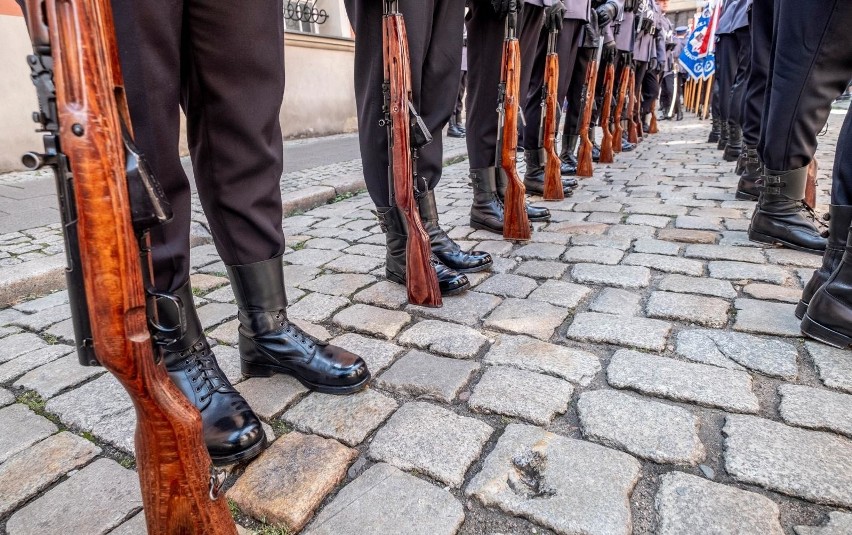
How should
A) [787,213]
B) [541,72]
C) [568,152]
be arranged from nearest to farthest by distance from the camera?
[787,213], [541,72], [568,152]

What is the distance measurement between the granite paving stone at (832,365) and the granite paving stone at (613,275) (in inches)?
26.8

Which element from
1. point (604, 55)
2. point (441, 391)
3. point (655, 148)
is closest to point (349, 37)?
point (604, 55)

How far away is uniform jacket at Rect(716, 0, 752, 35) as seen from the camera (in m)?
4.25

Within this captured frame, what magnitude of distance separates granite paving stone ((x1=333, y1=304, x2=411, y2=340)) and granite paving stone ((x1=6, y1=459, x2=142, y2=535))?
2.89ft

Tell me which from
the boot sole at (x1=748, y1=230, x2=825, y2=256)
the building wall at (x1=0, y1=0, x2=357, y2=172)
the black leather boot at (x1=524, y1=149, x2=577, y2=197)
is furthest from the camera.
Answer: the building wall at (x1=0, y1=0, x2=357, y2=172)

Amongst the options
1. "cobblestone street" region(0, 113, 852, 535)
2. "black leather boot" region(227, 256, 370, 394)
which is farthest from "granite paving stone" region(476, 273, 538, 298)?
"black leather boot" region(227, 256, 370, 394)

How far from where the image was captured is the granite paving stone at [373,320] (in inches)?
74.2

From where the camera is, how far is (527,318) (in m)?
1.93

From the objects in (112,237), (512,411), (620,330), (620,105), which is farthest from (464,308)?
(620,105)

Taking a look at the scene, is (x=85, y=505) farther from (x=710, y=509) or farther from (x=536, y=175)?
(x=536, y=175)

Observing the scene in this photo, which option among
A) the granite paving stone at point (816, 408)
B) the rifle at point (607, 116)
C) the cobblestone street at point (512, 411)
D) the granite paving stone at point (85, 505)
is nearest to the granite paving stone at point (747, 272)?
the cobblestone street at point (512, 411)

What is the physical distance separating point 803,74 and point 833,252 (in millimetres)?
966

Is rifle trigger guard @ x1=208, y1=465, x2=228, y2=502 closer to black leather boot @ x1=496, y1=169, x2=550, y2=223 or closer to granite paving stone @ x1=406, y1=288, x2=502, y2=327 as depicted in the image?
granite paving stone @ x1=406, y1=288, x2=502, y2=327

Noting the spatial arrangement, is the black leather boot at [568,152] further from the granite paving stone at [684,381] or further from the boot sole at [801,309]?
the granite paving stone at [684,381]
